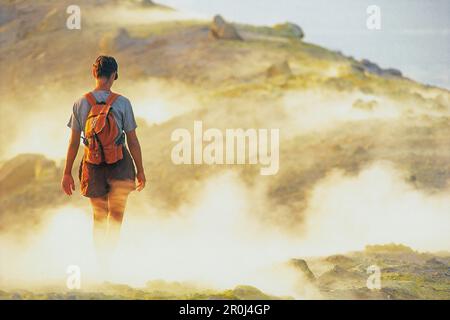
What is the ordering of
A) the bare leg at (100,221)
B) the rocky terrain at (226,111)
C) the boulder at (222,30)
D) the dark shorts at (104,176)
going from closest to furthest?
the dark shorts at (104,176)
the bare leg at (100,221)
the rocky terrain at (226,111)
the boulder at (222,30)

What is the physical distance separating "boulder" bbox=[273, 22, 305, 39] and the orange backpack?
7.76 metres

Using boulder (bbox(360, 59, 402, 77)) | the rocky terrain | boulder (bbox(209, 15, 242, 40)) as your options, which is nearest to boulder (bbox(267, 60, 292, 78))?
the rocky terrain

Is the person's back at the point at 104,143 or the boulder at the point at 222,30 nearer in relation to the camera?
the person's back at the point at 104,143

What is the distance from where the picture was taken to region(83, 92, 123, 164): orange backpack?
28.8 ft

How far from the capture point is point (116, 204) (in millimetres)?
9039

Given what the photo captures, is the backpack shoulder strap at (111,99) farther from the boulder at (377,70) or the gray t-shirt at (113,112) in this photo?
the boulder at (377,70)

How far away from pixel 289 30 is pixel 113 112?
8036mm

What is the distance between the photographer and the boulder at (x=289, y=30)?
16.3 meters

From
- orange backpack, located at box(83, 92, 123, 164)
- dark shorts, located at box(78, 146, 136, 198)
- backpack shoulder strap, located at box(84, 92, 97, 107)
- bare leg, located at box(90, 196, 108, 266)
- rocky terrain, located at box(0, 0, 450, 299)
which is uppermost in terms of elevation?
rocky terrain, located at box(0, 0, 450, 299)

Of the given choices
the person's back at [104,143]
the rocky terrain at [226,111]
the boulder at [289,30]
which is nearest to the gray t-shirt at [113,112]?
the person's back at [104,143]

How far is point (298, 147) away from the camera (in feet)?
40.8

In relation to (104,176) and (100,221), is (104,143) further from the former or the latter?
(100,221)

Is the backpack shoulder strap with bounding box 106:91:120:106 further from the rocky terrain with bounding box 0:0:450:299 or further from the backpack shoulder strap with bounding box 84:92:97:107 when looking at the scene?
the rocky terrain with bounding box 0:0:450:299
